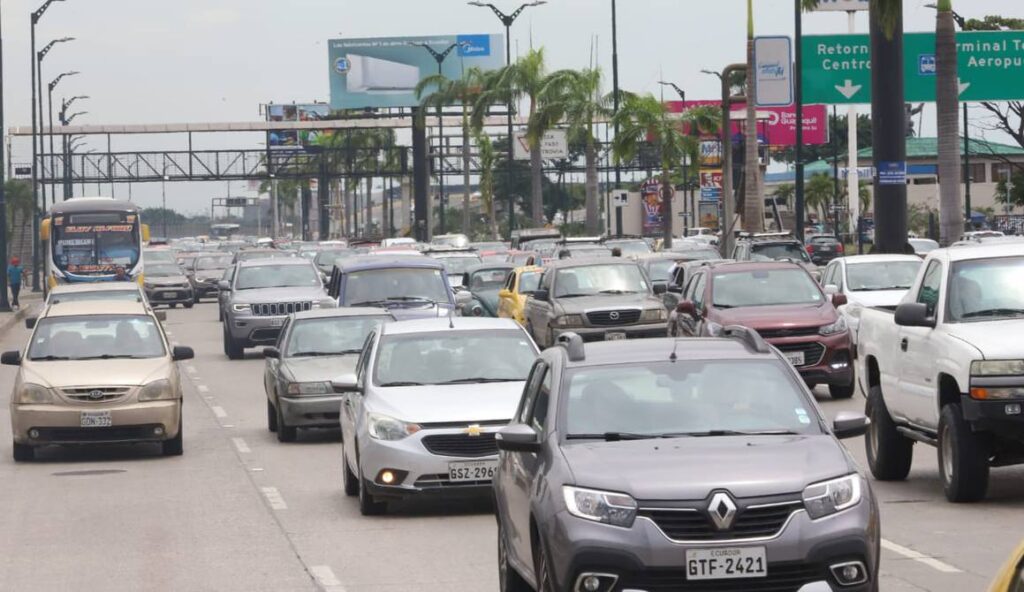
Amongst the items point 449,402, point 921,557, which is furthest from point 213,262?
point 921,557

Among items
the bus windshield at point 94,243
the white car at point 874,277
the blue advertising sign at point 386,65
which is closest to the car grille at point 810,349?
the white car at point 874,277

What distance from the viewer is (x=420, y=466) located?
14094mm

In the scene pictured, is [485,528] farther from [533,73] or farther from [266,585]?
[533,73]

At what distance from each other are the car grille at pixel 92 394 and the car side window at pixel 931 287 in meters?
8.51

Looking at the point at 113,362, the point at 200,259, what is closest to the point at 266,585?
the point at 113,362

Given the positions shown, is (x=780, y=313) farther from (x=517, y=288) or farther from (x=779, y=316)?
(x=517, y=288)

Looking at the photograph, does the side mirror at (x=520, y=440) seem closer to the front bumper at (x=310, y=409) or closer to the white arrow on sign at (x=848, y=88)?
the front bumper at (x=310, y=409)

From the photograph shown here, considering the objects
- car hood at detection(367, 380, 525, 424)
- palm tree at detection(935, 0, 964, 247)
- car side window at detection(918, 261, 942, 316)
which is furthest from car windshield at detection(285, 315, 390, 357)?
palm tree at detection(935, 0, 964, 247)

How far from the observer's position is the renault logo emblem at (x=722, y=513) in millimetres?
8117

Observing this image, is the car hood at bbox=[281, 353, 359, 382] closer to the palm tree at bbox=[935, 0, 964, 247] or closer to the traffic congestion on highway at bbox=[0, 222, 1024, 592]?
the traffic congestion on highway at bbox=[0, 222, 1024, 592]

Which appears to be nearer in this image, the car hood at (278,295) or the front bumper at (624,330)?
the front bumper at (624,330)

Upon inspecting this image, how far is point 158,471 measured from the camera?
18.7 m

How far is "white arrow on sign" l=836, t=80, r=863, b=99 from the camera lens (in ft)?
161

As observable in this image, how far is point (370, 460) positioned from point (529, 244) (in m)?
46.4
